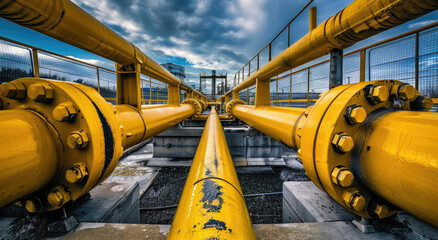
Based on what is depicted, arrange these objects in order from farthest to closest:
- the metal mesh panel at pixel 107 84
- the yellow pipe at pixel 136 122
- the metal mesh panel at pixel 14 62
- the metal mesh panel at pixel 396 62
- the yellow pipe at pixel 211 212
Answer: the metal mesh panel at pixel 107 84
the metal mesh panel at pixel 14 62
the metal mesh panel at pixel 396 62
the yellow pipe at pixel 136 122
the yellow pipe at pixel 211 212

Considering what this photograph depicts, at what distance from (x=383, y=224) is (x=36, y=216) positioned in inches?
81.3

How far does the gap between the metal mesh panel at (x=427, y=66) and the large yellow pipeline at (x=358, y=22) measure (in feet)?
4.35

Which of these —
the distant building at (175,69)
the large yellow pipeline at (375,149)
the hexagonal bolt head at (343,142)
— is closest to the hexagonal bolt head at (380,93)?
the large yellow pipeline at (375,149)

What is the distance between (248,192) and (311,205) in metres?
1.96

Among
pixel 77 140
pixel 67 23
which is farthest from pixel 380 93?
pixel 67 23

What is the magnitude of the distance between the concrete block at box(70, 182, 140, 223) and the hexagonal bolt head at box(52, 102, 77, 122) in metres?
0.78

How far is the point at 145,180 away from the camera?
11.8 feet

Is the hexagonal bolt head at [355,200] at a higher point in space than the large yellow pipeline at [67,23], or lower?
lower

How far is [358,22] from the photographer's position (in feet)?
3.42

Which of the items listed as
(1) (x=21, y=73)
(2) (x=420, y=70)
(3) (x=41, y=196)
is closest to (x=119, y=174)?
(1) (x=21, y=73)

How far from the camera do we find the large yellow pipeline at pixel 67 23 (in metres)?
0.75

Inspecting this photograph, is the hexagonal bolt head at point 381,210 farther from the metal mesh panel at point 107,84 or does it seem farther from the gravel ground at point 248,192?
the metal mesh panel at point 107,84

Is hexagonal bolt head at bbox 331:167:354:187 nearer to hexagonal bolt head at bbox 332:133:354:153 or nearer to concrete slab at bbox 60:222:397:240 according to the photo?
hexagonal bolt head at bbox 332:133:354:153

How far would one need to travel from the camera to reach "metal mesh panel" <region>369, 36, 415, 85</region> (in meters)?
2.06
